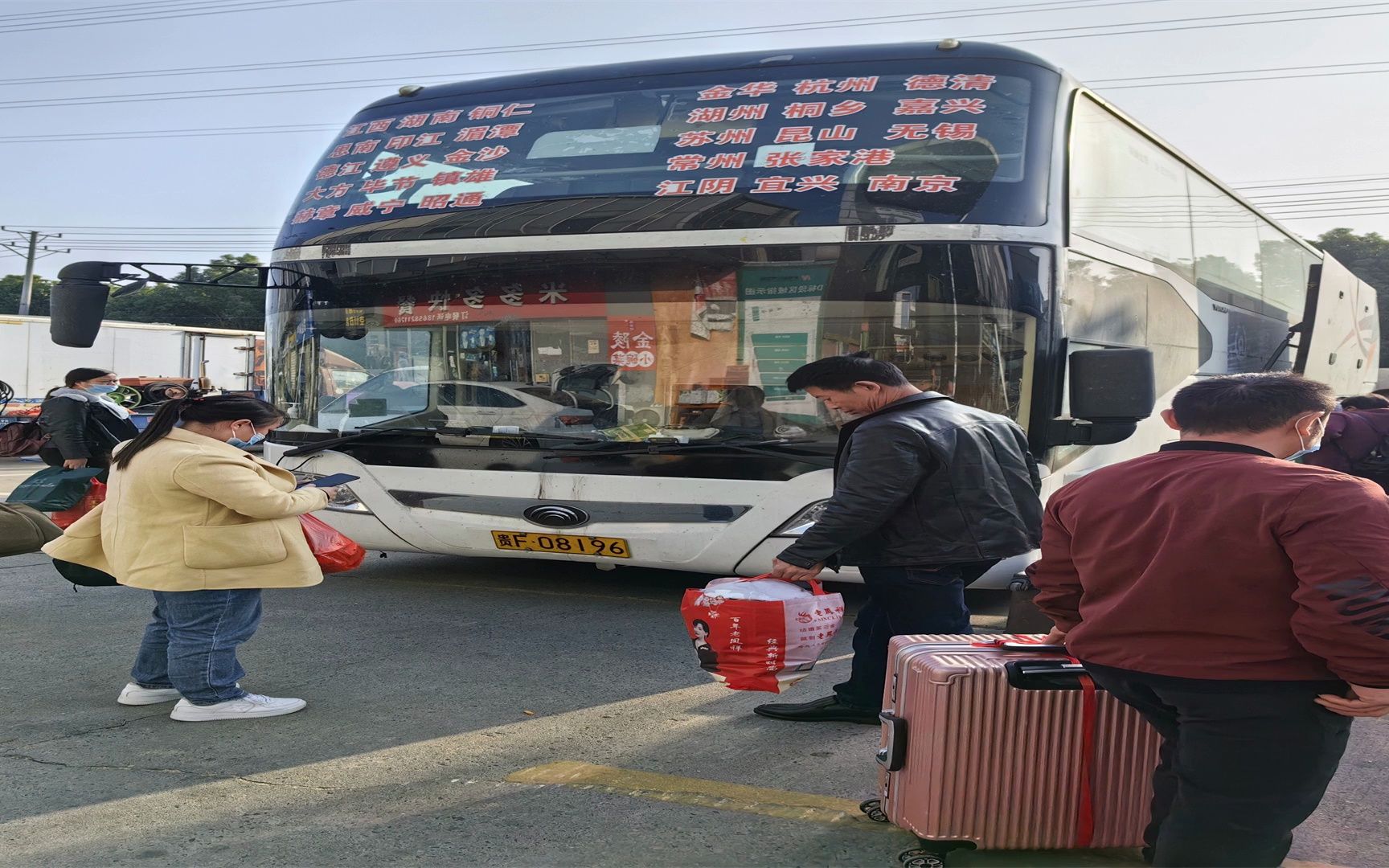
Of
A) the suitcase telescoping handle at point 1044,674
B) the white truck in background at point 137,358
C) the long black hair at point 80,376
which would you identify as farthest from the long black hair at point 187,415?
the white truck in background at point 137,358

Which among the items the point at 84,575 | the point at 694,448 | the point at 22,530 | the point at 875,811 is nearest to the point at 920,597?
the point at 875,811

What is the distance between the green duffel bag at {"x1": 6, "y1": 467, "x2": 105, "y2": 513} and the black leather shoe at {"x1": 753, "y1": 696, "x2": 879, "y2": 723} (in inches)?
208

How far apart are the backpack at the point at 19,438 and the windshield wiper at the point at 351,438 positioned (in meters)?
3.89

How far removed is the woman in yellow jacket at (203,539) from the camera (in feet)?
16.0

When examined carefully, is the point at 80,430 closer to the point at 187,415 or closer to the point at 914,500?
the point at 187,415

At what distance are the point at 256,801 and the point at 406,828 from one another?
23.9 inches

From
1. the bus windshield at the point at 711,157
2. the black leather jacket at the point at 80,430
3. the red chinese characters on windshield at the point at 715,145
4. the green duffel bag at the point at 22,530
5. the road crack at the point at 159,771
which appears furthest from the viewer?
the black leather jacket at the point at 80,430

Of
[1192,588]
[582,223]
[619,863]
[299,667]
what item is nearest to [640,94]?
[582,223]

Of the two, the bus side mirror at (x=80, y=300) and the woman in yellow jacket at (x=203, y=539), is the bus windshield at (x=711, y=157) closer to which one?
the bus side mirror at (x=80, y=300)

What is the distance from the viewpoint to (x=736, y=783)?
431 centimetres

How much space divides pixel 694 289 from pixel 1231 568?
4595 mm

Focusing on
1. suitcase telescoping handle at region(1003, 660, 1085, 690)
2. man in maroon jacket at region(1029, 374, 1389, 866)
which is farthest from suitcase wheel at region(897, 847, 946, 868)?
man in maroon jacket at region(1029, 374, 1389, 866)

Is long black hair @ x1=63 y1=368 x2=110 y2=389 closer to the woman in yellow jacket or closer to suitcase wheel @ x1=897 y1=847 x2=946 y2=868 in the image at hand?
the woman in yellow jacket

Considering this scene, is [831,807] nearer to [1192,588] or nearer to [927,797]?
[927,797]
